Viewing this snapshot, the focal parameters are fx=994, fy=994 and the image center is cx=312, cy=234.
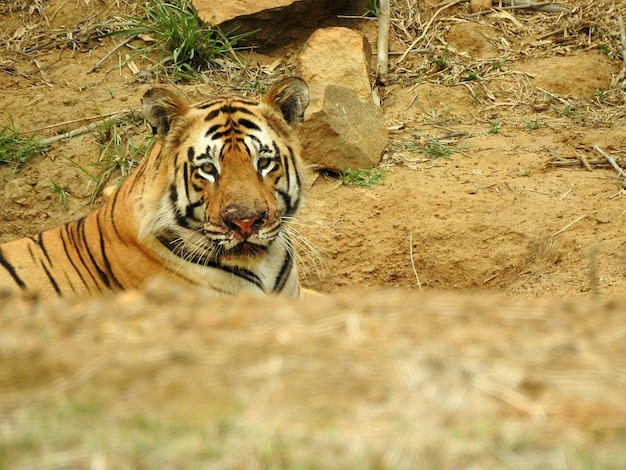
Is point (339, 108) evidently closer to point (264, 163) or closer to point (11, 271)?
point (264, 163)

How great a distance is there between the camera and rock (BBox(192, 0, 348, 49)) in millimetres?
8148

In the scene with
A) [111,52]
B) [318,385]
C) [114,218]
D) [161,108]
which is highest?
[318,385]

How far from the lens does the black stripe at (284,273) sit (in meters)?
5.05

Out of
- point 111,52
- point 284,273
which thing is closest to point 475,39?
point 111,52

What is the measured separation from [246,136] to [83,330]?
2107mm

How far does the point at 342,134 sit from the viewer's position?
721cm

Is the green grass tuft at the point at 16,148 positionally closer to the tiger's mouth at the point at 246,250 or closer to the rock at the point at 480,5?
the tiger's mouth at the point at 246,250

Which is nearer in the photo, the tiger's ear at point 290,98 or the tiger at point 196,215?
the tiger at point 196,215

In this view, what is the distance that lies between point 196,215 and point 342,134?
267 centimetres

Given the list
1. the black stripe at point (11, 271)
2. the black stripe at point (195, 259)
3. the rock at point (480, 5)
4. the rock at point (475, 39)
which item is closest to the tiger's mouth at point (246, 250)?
the black stripe at point (195, 259)

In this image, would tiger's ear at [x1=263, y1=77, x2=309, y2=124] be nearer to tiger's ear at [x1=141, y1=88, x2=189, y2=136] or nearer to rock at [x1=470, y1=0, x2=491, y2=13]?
tiger's ear at [x1=141, y1=88, x2=189, y2=136]

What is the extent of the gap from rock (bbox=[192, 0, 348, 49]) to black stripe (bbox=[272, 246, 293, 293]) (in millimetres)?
3600

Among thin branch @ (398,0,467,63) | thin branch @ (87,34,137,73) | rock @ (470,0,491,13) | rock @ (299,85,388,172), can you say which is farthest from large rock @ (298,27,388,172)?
thin branch @ (87,34,137,73)

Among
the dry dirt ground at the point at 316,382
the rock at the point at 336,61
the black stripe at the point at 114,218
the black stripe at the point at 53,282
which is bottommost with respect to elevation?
the rock at the point at 336,61
